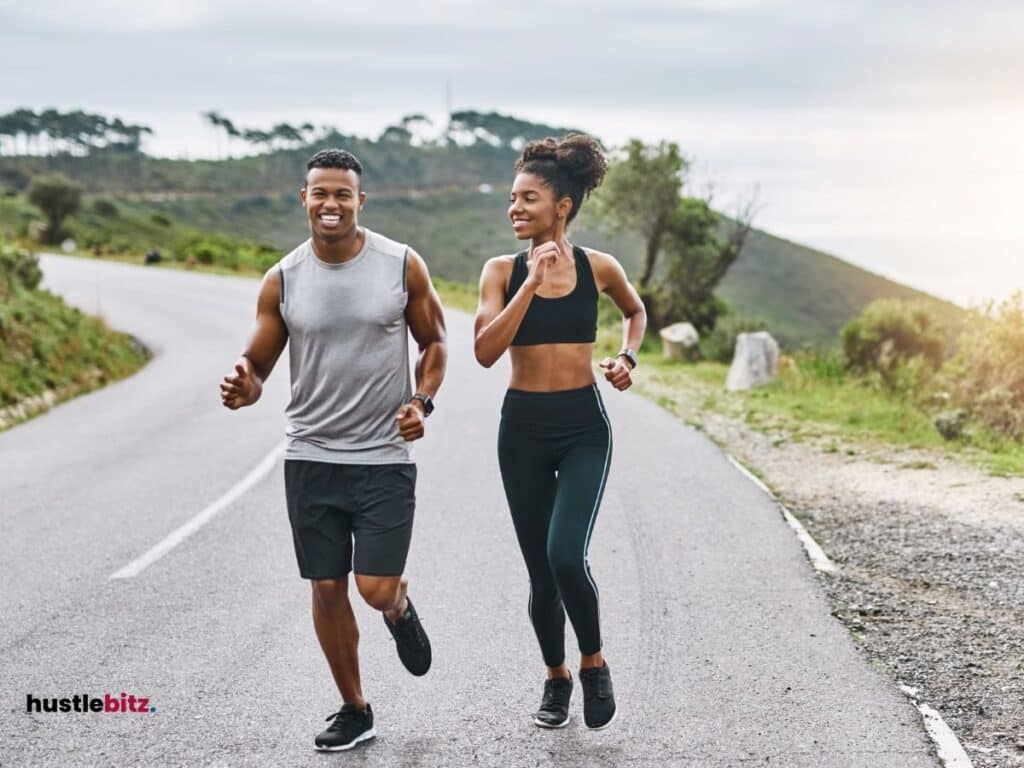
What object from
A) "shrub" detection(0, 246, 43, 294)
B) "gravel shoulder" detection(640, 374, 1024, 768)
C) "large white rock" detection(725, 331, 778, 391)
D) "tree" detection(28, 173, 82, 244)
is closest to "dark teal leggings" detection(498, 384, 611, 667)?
"gravel shoulder" detection(640, 374, 1024, 768)

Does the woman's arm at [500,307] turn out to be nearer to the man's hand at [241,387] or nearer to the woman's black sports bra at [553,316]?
the woman's black sports bra at [553,316]

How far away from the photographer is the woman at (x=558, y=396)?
15.3ft

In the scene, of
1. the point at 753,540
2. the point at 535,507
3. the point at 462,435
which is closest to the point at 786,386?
the point at 462,435

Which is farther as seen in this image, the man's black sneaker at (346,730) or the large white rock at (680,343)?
the large white rock at (680,343)

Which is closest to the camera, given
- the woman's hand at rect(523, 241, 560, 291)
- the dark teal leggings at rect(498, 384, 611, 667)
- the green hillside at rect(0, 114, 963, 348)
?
the woman's hand at rect(523, 241, 560, 291)

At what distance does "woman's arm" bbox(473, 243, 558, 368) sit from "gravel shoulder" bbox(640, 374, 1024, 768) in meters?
2.39

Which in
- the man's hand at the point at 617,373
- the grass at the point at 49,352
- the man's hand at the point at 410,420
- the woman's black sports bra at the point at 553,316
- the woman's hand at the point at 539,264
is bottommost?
the grass at the point at 49,352

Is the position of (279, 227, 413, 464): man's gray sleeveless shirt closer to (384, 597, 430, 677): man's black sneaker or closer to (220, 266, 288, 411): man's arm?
(220, 266, 288, 411): man's arm

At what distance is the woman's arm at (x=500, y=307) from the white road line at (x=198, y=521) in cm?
179

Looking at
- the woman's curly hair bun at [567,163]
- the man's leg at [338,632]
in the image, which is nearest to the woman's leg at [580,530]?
the man's leg at [338,632]

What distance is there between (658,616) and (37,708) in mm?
3113

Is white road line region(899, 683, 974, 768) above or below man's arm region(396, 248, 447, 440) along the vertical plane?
below

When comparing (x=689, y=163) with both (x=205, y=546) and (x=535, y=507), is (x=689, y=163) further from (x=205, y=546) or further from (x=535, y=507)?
(x=535, y=507)

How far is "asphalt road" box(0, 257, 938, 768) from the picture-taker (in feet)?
15.5
